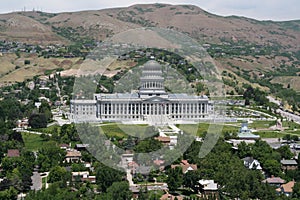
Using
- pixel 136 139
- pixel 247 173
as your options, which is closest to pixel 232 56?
pixel 136 139

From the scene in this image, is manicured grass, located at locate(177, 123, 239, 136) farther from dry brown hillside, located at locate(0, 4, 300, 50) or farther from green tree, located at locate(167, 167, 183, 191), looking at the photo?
dry brown hillside, located at locate(0, 4, 300, 50)

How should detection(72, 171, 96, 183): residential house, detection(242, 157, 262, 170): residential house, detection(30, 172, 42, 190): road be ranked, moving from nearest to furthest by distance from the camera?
detection(30, 172, 42, 190): road
detection(72, 171, 96, 183): residential house
detection(242, 157, 262, 170): residential house

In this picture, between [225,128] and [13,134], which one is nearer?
[13,134]

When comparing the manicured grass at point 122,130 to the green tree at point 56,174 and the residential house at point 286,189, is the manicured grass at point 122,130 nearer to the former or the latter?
the green tree at point 56,174

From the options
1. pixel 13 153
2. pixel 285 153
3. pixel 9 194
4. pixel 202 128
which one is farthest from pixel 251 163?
pixel 202 128

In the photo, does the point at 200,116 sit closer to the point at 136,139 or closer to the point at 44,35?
the point at 136,139

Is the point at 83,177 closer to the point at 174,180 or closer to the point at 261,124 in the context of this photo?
the point at 174,180

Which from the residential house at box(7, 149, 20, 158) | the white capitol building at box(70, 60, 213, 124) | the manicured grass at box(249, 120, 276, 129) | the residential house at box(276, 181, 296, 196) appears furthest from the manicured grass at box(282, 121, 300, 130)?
the residential house at box(7, 149, 20, 158)
